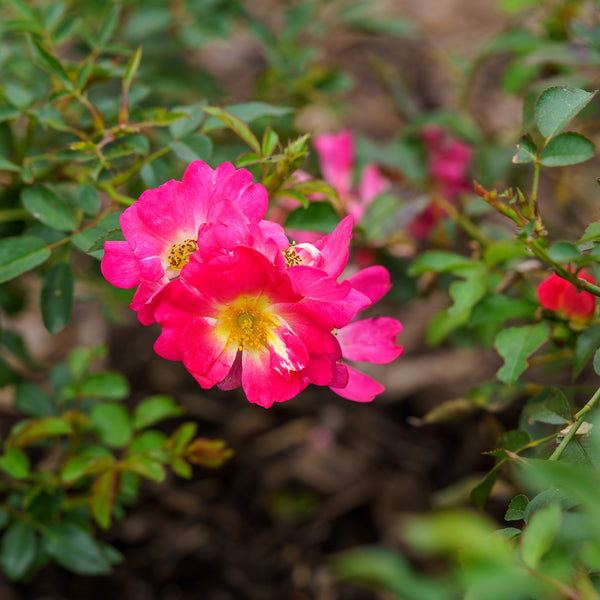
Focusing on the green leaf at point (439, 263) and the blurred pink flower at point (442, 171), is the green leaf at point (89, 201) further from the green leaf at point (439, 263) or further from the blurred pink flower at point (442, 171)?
the blurred pink flower at point (442, 171)

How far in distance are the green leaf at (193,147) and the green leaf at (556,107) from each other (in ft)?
1.65

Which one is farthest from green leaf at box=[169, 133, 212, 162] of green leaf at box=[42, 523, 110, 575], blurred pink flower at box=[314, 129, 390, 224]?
green leaf at box=[42, 523, 110, 575]

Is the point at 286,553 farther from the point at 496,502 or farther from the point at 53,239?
the point at 53,239

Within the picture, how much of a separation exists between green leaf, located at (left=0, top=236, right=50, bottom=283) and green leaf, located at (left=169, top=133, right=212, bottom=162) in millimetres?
267

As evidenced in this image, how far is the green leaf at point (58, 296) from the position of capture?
3.56 ft

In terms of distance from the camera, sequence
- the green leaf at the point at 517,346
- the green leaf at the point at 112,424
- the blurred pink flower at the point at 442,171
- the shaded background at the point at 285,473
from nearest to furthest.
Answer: the green leaf at the point at 517,346
the green leaf at the point at 112,424
the blurred pink flower at the point at 442,171
the shaded background at the point at 285,473

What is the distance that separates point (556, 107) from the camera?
2.94ft

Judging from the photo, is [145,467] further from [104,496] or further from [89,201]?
[89,201]

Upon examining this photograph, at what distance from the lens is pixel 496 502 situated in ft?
6.40

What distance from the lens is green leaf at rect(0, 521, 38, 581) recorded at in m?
1.25

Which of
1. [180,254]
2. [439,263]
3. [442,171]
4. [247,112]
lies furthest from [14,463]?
[442,171]

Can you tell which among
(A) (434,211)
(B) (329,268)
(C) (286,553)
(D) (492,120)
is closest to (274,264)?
(B) (329,268)

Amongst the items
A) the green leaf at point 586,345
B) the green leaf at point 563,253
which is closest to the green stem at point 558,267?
the green leaf at point 563,253

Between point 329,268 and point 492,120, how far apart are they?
2067 mm
